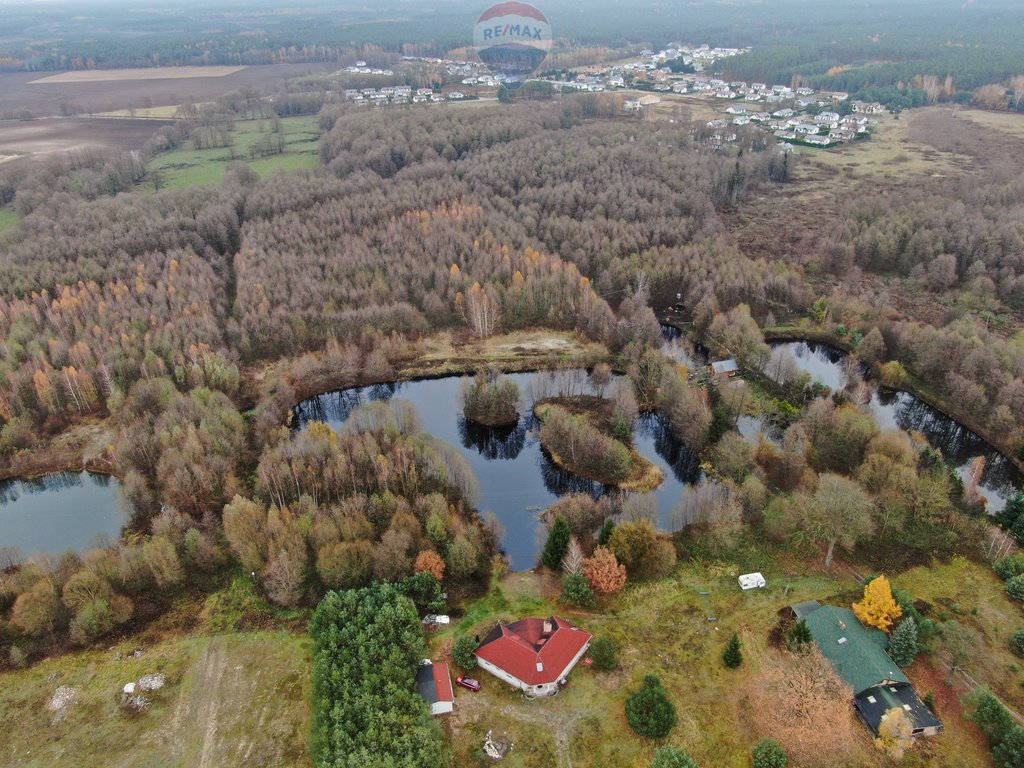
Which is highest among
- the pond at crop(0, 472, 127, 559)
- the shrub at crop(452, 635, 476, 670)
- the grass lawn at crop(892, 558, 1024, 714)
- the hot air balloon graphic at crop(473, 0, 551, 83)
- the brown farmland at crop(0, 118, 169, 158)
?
the hot air balloon graphic at crop(473, 0, 551, 83)

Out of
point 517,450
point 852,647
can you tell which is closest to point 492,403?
point 517,450

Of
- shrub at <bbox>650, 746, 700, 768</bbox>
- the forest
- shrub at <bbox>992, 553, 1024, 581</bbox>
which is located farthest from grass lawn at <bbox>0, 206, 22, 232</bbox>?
shrub at <bbox>992, 553, 1024, 581</bbox>

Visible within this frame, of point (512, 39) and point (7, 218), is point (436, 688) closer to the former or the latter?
point (7, 218)

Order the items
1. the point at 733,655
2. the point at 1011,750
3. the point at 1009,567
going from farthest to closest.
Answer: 1. the point at 1009,567
2. the point at 733,655
3. the point at 1011,750

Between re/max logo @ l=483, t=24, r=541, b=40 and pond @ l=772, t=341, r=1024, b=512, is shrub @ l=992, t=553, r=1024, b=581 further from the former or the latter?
re/max logo @ l=483, t=24, r=541, b=40

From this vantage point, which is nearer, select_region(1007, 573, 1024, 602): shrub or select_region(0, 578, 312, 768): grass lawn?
select_region(0, 578, 312, 768): grass lawn

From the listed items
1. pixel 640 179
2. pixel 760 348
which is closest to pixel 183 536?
pixel 760 348

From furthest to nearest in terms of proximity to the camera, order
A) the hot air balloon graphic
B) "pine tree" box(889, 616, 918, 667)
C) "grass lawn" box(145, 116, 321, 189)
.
A: the hot air balloon graphic < "grass lawn" box(145, 116, 321, 189) < "pine tree" box(889, 616, 918, 667)

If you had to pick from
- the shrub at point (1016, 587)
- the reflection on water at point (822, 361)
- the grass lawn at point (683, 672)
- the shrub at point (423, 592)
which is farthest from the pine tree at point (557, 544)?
the reflection on water at point (822, 361)
